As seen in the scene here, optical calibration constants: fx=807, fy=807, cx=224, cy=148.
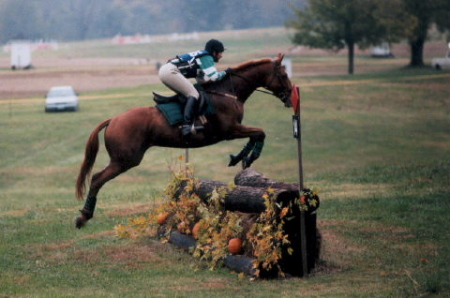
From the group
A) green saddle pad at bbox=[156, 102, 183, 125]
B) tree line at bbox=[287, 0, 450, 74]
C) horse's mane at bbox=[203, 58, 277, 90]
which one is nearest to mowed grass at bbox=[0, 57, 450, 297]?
green saddle pad at bbox=[156, 102, 183, 125]

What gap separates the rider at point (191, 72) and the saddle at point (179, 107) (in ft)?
0.31

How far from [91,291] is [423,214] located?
22.4ft

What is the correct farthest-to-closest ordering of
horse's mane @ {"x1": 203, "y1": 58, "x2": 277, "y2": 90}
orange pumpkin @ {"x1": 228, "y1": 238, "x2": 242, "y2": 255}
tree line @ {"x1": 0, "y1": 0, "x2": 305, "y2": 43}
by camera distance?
tree line @ {"x1": 0, "y1": 0, "x2": 305, "y2": 43} → horse's mane @ {"x1": 203, "y1": 58, "x2": 277, "y2": 90} → orange pumpkin @ {"x1": 228, "y1": 238, "x2": 242, "y2": 255}

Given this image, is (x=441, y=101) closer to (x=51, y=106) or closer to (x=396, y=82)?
(x=396, y=82)

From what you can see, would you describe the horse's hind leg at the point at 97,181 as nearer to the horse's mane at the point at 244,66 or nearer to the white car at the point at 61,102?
the horse's mane at the point at 244,66

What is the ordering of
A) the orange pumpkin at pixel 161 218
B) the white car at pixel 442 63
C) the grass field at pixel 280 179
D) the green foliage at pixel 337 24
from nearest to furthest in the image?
the grass field at pixel 280 179, the orange pumpkin at pixel 161 218, the white car at pixel 442 63, the green foliage at pixel 337 24

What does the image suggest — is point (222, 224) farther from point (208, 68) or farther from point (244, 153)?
point (208, 68)

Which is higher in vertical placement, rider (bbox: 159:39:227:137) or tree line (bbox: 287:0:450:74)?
rider (bbox: 159:39:227:137)

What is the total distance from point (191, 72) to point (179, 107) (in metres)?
0.59

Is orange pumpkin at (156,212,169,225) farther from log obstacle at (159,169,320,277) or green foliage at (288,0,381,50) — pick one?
green foliage at (288,0,381,50)

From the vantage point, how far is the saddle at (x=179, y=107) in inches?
489

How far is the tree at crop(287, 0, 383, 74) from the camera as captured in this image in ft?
190

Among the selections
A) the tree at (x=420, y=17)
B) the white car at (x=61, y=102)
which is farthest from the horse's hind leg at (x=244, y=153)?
the tree at (x=420, y=17)

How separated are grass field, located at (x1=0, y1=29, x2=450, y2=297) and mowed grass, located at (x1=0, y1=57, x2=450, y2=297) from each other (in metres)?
0.03
